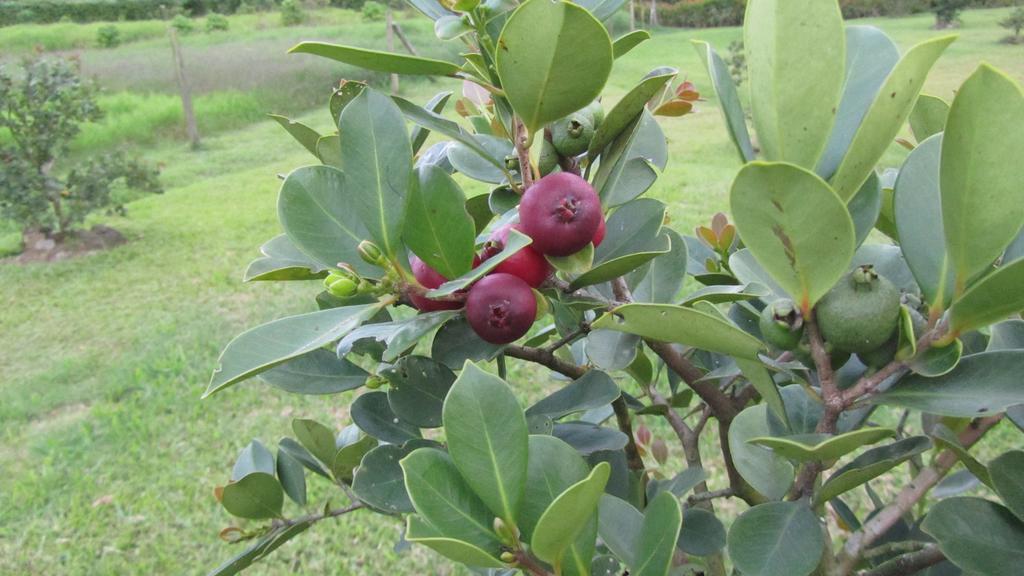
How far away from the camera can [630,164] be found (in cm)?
56

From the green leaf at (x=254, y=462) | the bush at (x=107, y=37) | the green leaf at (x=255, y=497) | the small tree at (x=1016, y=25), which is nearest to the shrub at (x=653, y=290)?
the green leaf at (x=255, y=497)

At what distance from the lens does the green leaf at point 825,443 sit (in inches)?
14.5

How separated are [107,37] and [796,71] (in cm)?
1392

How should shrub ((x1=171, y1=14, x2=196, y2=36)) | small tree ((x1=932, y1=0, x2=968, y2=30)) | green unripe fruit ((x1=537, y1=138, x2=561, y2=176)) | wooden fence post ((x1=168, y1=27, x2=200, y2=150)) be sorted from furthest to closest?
1. shrub ((x1=171, y1=14, x2=196, y2=36))
2. small tree ((x1=932, y1=0, x2=968, y2=30))
3. wooden fence post ((x1=168, y1=27, x2=200, y2=150))
4. green unripe fruit ((x1=537, y1=138, x2=561, y2=176))

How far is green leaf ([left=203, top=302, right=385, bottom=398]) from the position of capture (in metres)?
0.40

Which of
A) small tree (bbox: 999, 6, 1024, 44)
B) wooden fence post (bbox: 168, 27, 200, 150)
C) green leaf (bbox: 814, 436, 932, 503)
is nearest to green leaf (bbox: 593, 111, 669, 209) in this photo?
green leaf (bbox: 814, 436, 932, 503)

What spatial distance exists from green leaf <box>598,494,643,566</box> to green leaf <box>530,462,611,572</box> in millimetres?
80

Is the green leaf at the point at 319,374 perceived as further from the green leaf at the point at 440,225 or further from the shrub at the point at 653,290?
the green leaf at the point at 440,225

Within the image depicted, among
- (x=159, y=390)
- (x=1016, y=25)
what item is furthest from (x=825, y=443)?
(x=1016, y=25)

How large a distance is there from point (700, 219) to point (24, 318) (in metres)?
3.46

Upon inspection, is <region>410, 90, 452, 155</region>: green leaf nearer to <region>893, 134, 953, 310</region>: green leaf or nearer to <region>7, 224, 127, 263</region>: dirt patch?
<region>893, 134, 953, 310</region>: green leaf

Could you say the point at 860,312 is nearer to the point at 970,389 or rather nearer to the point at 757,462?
the point at 970,389

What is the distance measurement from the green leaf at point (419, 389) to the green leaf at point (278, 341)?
123mm

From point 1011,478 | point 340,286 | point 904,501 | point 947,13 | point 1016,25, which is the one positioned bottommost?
point 947,13
